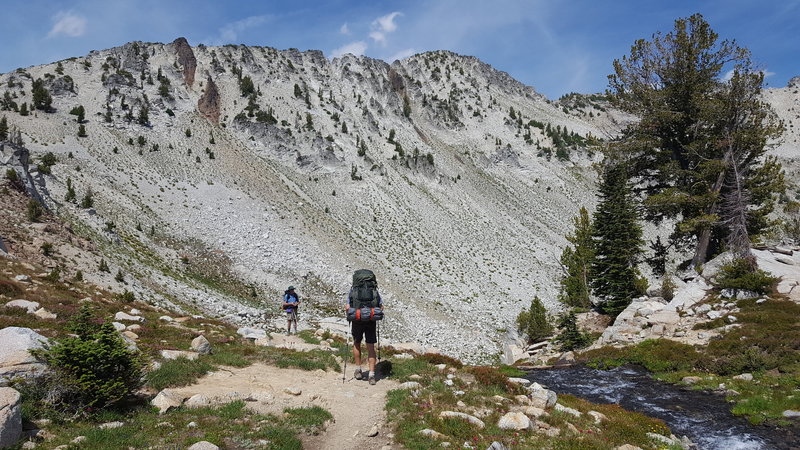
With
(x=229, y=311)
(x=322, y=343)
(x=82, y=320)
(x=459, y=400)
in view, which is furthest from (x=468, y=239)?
(x=82, y=320)

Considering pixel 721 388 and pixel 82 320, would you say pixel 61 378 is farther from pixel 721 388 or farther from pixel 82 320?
pixel 721 388

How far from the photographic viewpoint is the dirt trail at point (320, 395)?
7832 mm

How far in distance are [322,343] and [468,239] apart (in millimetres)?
41863

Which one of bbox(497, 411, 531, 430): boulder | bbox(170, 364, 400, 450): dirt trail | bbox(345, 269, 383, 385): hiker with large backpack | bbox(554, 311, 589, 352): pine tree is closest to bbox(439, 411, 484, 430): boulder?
bbox(497, 411, 531, 430): boulder

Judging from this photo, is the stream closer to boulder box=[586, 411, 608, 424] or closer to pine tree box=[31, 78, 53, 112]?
boulder box=[586, 411, 608, 424]

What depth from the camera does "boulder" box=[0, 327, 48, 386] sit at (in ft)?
23.1

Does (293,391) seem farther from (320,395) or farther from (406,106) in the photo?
(406,106)

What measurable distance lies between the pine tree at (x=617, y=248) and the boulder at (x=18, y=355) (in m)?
29.1

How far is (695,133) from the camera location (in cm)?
2697

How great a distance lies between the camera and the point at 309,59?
93.1m

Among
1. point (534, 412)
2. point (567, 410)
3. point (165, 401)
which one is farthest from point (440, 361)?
point (165, 401)

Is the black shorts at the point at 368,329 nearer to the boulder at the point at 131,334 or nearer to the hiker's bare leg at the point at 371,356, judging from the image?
the hiker's bare leg at the point at 371,356

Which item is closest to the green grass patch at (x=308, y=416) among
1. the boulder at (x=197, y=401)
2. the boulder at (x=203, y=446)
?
the boulder at (x=197, y=401)

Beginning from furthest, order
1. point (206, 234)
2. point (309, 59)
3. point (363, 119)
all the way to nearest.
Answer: point (309, 59), point (363, 119), point (206, 234)
